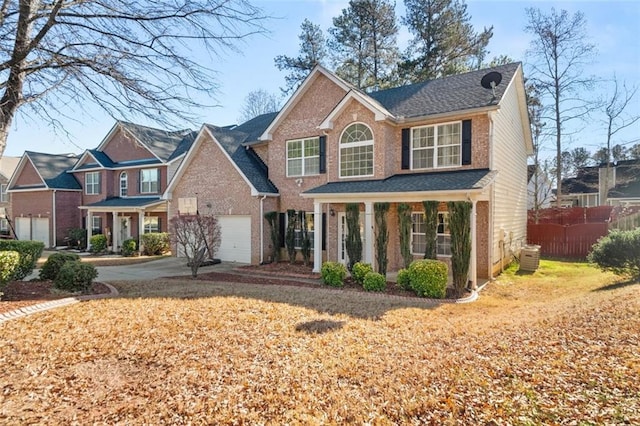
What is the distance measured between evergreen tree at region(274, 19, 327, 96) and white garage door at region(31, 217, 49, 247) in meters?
23.0

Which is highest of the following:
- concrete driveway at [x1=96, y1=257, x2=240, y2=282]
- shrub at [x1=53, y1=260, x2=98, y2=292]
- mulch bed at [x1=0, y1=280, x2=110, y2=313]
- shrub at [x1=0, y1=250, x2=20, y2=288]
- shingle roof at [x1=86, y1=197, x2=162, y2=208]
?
shingle roof at [x1=86, y1=197, x2=162, y2=208]

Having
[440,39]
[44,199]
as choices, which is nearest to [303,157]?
[440,39]

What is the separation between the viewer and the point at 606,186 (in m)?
33.8

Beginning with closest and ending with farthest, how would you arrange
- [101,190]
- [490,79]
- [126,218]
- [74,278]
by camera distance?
[74,278] → [490,79] → [126,218] → [101,190]

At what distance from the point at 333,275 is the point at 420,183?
4.49 metres

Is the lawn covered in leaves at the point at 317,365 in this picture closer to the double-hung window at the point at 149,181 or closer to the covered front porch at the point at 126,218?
the covered front porch at the point at 126,218

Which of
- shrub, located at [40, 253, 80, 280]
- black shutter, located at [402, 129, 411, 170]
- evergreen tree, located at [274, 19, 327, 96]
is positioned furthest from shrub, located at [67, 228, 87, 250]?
black shutter, located at [402, 129, 411, 170]

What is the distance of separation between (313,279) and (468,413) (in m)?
10.0

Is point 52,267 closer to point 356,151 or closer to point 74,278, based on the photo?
point 74,278

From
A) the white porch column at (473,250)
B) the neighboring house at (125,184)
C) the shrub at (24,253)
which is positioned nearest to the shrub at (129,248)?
the neighboring house at (125,184)

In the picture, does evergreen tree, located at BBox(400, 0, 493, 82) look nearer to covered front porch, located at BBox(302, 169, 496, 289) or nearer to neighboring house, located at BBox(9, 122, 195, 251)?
covered front porch, located at BBox(302, 169, 496, 289)

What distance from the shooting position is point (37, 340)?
5.76m

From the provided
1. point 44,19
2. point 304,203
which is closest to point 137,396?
point 44,19

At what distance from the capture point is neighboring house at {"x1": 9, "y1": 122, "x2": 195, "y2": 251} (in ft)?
81.8
